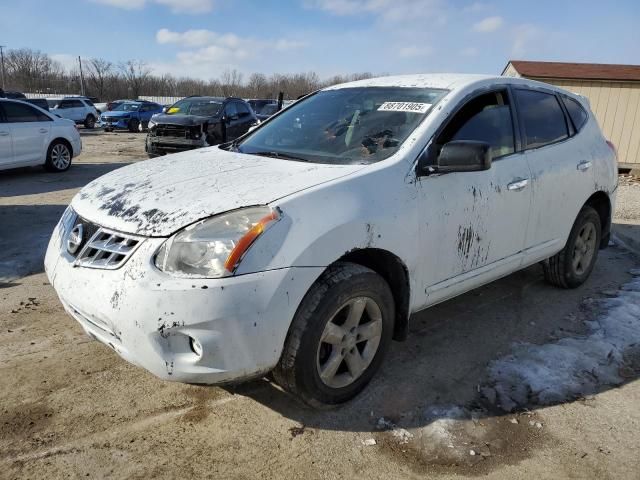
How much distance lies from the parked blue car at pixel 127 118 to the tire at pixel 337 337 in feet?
81.5

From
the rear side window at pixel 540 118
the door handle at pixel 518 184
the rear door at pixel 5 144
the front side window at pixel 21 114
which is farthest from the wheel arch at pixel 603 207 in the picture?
the front side window at pixel 21 114

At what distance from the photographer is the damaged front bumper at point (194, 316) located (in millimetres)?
2225

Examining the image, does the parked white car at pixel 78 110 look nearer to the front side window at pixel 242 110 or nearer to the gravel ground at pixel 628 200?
the front side window at pixel 242 110

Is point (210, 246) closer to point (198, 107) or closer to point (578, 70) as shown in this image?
point (198, 107)

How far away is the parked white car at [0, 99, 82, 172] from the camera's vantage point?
9.94m

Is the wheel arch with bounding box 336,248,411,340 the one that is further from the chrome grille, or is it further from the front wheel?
the front wheel

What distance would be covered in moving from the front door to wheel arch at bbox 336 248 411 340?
0.47 ft

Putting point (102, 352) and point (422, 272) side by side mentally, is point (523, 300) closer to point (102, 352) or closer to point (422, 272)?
point (422, 272)

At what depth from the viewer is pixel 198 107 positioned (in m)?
13.0

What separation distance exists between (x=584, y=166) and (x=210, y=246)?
3384mm

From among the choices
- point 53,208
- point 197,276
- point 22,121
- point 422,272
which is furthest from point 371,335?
point 22,121

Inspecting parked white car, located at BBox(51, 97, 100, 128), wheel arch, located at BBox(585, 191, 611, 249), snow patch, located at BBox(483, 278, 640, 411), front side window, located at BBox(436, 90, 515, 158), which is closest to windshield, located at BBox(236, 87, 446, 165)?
front side window, located at BBox(436, 90, 515, 158)

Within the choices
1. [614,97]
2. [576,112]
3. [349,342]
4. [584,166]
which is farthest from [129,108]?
[349,342]

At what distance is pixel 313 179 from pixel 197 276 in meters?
0.82
